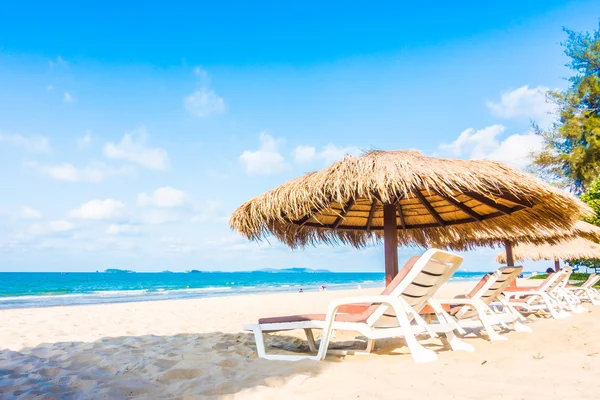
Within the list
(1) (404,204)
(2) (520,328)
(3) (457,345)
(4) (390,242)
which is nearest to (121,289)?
(1) (404,204)

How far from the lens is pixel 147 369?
3.22 meters

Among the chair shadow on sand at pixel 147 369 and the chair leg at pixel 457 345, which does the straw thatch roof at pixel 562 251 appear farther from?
the chair shadow on sand at pixel 147 369

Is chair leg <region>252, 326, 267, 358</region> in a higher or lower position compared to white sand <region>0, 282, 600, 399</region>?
higher

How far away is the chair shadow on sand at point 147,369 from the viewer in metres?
2.64

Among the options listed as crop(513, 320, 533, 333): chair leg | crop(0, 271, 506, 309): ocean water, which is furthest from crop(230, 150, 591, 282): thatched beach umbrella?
crop(0, 271, 506, 309): ocean water

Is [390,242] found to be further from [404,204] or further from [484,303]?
[484,303]

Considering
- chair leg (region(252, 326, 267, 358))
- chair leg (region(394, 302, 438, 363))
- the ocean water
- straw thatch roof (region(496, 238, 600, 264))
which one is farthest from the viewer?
the ocean water

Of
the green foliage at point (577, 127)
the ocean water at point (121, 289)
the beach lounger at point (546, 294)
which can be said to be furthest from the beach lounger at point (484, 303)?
the ocean water at point (121, 289)

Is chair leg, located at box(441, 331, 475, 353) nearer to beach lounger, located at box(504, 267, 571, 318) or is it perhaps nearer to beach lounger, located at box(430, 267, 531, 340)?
beach lounger, located at box(430, 267, 531, 340)

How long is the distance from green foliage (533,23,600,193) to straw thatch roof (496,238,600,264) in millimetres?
2986

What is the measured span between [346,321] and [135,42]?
14349mm

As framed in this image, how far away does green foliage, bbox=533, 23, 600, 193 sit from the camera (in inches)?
653

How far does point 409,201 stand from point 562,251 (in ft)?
44.0

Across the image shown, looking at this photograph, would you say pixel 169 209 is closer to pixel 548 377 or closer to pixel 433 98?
pixel 433 98
